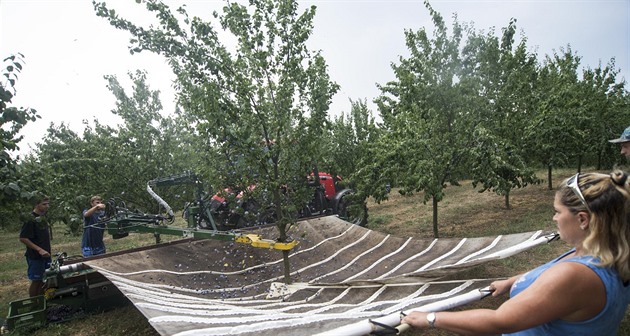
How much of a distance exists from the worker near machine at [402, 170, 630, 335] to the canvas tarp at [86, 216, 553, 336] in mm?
1566

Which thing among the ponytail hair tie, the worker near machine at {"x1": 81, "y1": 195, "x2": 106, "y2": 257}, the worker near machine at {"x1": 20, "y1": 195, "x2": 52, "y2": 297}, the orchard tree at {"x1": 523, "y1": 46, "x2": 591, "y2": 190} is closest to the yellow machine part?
the worker near machine at {"x1": 81, "y1": 195, "x2": 106, "y2": 257}

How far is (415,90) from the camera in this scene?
29.4ft

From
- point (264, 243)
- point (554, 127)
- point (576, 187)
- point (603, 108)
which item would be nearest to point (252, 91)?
point (264, 243)

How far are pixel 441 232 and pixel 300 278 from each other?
214 inches

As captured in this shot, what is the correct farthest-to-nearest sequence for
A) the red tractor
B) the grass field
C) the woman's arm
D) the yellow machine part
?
the red tractor
the grass field
the yellow machine part
the woman's arm

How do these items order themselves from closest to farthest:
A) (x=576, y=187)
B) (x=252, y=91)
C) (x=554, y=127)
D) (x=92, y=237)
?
(x=576, y=187), (x=252, y=91), (x=92, y=237), (x=554, y=127)

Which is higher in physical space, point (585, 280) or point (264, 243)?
point (585, 280)

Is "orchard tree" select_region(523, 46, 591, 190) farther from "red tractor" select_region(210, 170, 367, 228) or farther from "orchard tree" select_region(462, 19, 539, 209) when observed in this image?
"red tractor" select_region(210, 170, 367, 228)

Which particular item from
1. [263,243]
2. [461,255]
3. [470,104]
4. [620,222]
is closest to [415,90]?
[470,104]

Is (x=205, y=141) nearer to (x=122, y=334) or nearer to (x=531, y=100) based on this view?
(x=122, y=334)

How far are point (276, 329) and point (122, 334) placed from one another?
3466 millimetres

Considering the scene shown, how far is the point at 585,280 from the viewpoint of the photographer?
1.29 m

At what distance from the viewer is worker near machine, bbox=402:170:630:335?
130 cm

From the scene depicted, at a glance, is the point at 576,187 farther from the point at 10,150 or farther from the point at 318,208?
the point at 318,208
